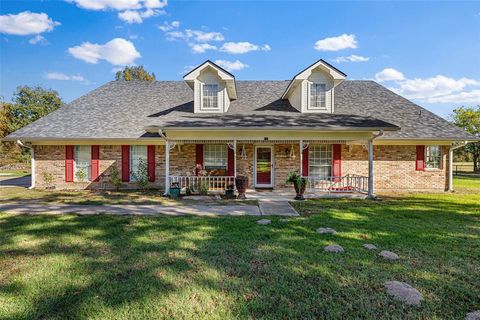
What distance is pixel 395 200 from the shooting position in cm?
987

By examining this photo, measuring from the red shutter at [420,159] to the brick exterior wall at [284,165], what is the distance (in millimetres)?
190

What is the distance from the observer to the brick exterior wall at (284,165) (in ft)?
40.6

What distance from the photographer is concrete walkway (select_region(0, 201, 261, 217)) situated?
7535mm

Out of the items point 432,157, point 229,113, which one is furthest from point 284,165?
point 432,157

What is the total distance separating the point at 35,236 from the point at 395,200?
11.3m

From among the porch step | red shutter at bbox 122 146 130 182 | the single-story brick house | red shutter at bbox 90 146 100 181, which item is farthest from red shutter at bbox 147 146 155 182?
the porch step

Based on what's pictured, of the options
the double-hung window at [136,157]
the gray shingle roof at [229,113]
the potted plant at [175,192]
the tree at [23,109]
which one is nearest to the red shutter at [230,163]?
the gray shingle roof at [229,113]

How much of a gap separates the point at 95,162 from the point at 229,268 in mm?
11307

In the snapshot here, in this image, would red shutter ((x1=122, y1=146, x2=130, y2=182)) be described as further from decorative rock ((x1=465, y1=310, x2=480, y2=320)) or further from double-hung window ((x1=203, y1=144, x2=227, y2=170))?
decorative rock ((x1=465, y1=310, x2=480, y2=320))

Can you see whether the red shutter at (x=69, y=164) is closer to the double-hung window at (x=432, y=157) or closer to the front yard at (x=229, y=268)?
the front yard at (x=229, y=268)

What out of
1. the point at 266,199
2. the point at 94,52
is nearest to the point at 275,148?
the point at 266,199

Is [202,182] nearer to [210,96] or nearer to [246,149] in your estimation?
[246,149]

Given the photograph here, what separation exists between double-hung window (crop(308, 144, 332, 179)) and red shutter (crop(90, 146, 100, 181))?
34.4 feet

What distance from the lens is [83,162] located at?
12.8 meters
